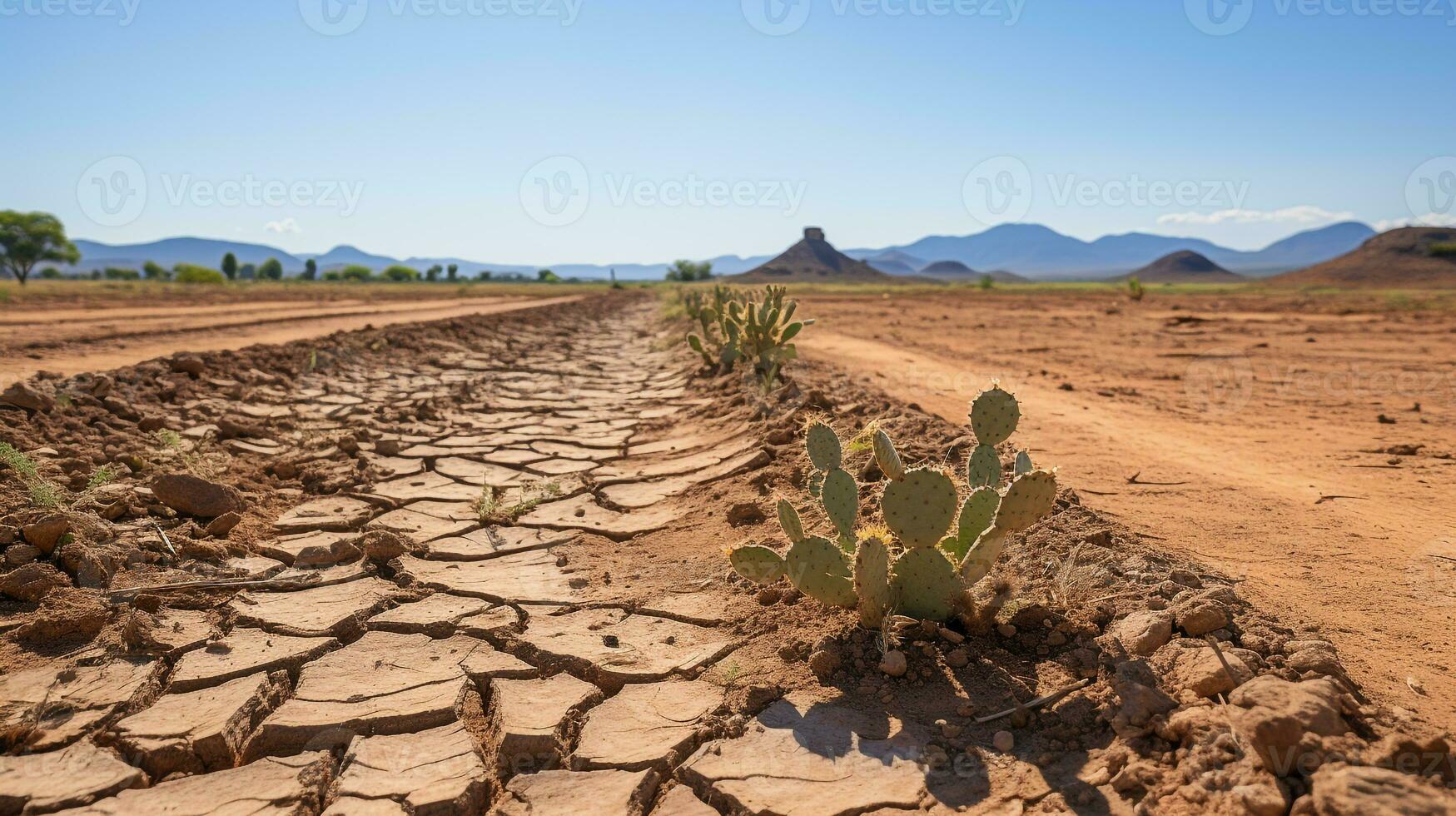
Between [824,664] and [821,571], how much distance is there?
0.26 metres

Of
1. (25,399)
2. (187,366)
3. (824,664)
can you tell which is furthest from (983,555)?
(187,366)

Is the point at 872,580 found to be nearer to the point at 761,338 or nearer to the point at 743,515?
the point at 743,515

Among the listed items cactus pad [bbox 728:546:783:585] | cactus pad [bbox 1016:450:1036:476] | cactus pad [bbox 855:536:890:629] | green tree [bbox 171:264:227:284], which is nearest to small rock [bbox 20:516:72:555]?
cactus pad [bbox 728:546:783:585]

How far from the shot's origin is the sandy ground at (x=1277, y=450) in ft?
7.86

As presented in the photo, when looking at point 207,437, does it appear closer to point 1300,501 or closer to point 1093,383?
point 1300,501

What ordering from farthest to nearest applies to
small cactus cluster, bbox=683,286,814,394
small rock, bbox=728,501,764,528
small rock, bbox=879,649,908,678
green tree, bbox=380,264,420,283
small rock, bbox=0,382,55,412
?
green tree, bbox=380,264,420,283, small cactus cluster, bbox=683,286,814,394, small rock, bbox=0,382,55,412, small rock, bbox=728,501,764,528, small rock, bbox=879,649,908,678

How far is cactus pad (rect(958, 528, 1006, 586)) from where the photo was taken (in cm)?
242

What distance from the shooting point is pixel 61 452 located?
3.89 m

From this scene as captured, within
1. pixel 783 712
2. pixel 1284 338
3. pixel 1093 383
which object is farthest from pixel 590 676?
pixel 1284 338

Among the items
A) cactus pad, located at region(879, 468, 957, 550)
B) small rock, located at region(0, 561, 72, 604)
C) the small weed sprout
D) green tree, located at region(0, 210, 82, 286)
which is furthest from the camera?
green tree, located at region(0, 210, 82, 286)

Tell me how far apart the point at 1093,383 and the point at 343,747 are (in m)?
7.52

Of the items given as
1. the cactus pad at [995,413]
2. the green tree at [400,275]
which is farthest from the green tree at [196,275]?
the cactus pad at [995,413]

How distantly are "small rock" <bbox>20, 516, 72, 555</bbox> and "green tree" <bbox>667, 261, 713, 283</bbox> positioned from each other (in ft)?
220

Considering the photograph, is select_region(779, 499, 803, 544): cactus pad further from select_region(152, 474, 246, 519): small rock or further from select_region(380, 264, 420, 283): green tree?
select_region(380, 264, 420, 283): green tree
